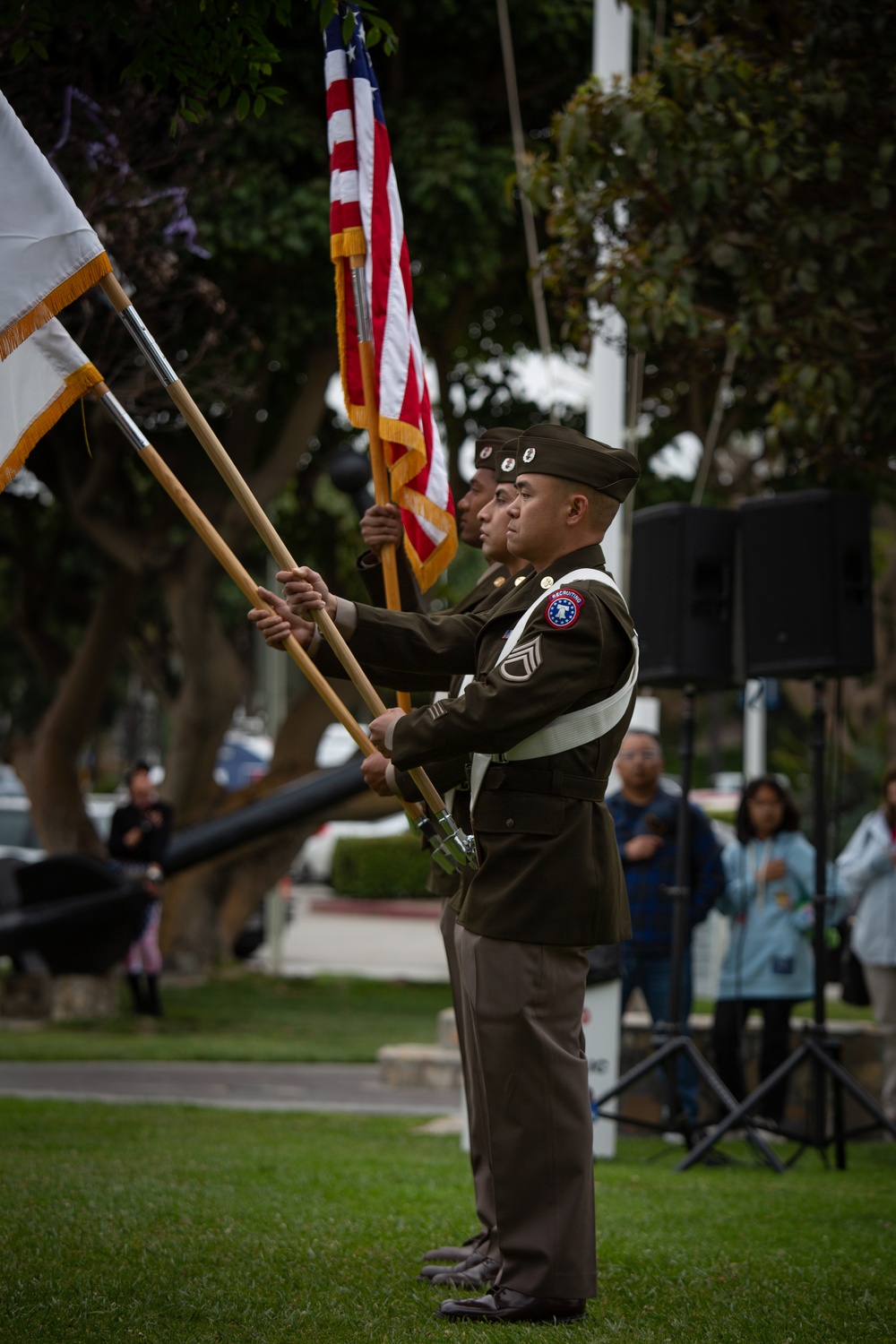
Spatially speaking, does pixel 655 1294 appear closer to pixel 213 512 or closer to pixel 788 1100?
pixel 788 1100

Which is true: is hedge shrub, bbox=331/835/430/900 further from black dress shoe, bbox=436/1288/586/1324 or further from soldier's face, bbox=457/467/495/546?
black dress shoe, bbox=436/1288/586/1324

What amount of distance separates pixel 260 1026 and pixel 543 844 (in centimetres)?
988

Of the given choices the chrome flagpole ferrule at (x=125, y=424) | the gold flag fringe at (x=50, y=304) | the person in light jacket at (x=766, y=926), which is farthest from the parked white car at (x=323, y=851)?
the gold flag fringe at (x=50, y=304)

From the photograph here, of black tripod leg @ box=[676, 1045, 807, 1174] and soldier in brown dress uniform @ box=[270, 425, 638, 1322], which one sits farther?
black tripod leg @ box=[676, 1045, 807, 1174]

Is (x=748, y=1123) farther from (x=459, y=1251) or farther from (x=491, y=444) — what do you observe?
(x=491, y=444)

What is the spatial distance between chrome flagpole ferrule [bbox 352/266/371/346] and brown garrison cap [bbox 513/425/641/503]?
1149mm

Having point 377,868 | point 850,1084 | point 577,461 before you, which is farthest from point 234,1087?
point 377,868

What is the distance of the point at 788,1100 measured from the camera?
877cm

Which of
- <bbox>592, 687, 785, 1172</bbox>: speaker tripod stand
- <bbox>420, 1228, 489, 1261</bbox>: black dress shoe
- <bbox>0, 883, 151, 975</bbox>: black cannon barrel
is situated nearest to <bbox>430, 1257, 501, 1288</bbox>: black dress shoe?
<bbox>420, 1228, 489, 1261</bbox>: black dress shoe

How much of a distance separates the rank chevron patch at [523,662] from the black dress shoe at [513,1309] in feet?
4.66

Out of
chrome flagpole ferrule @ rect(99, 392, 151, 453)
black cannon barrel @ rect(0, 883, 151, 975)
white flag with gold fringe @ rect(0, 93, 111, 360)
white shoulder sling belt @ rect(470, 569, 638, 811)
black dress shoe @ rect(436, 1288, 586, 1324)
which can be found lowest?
black dress shoe @ rect(436, 1288, 586, 1324)

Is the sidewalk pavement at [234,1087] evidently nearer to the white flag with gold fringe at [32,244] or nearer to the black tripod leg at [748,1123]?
the black tripod leg at [748,1123]

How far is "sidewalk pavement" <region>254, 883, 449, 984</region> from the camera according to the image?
18.7m

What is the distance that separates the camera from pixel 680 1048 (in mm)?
7242
